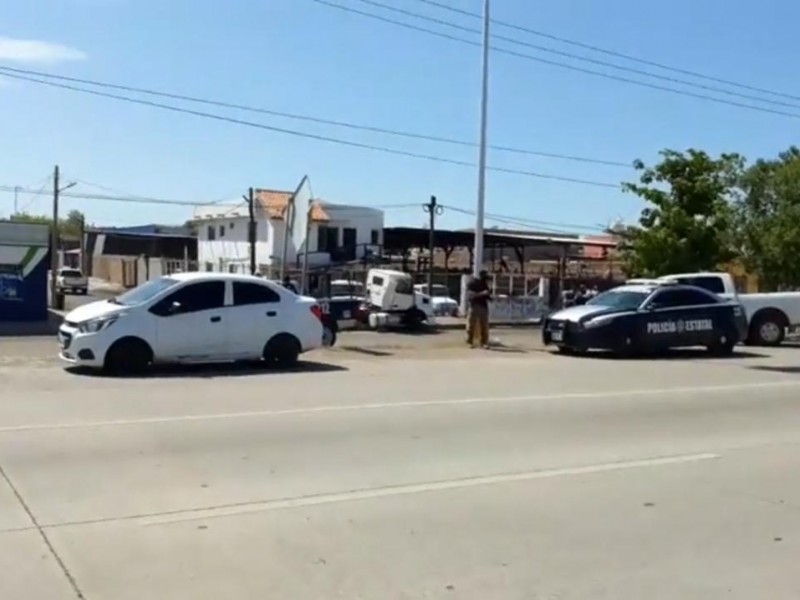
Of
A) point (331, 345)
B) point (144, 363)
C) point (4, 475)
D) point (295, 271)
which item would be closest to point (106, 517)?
point (4, 475)

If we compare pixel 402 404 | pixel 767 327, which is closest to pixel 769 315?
pixel 767 327

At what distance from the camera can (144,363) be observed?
642 inches

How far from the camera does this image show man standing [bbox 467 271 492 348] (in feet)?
75.1

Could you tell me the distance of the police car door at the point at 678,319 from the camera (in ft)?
72.9

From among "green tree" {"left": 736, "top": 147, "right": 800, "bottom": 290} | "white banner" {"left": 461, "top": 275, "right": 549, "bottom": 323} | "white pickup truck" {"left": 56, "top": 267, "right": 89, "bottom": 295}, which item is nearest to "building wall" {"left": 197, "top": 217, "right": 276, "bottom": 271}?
"white pickup truck" {"left": 56, "top": 267, "right": 89, "bottom": 295}

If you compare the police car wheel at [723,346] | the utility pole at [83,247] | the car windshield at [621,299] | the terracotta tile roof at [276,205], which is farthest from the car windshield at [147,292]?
the utility pole at [83,247]

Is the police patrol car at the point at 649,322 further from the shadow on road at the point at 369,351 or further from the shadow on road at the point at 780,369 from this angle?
the shadow on road at the point at 369,351

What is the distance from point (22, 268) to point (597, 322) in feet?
57.4

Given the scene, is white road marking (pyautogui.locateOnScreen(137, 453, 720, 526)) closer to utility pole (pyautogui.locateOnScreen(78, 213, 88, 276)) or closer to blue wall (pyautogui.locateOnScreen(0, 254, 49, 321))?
blue wall (pyautogui.locateOnScreen(0, 254, 49, 321))

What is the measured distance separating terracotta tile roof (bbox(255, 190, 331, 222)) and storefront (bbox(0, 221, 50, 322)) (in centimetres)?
2844

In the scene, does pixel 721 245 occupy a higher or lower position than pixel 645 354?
higher

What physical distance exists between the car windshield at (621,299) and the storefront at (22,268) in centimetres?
1657

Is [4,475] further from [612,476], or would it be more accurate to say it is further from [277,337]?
[277,337]

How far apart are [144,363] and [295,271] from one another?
3627 cm
